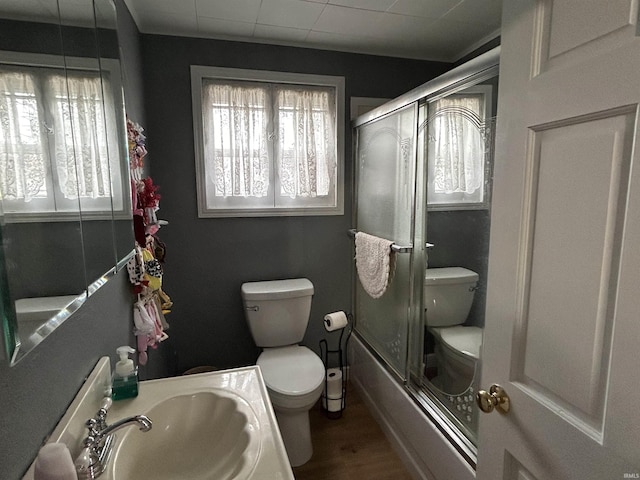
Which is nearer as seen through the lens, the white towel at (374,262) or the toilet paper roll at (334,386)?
the white towel at (374,262)

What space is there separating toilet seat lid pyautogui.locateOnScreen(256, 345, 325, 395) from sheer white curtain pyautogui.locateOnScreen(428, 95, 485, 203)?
3.66 feet

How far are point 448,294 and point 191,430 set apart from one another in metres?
1.16

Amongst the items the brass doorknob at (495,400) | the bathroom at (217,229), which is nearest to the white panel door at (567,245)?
the brass doorknob at (495,400)

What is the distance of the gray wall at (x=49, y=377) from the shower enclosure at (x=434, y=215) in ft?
4.28

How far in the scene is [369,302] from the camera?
7.61 ft

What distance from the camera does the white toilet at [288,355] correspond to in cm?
178

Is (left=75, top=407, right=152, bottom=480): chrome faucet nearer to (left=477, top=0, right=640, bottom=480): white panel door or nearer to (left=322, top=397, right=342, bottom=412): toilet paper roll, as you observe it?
(left=477, top=0, right=640, bottom=480): white panel door

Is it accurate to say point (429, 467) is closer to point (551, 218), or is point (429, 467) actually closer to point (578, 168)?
point (551, 218)

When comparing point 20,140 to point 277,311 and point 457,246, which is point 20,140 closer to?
point 457,246

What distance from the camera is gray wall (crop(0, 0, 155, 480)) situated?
0.60m

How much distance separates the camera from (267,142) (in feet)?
7.36

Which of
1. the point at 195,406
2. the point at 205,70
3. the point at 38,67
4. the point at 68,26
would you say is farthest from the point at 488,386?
the point at 205,70

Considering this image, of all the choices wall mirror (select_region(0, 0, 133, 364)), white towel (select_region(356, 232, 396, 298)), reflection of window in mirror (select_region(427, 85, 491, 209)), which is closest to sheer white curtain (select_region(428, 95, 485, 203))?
reflection of window in mirror (select_region(427, 85, 491, 209))

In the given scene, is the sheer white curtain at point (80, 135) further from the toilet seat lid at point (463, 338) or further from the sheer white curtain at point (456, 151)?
the toilet seat lid at point (463, 338)
